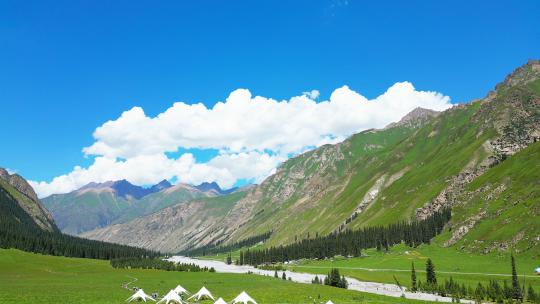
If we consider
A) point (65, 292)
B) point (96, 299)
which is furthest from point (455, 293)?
point (65, 292)

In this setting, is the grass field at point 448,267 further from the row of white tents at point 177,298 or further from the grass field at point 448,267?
the row of white tents at point 177,298

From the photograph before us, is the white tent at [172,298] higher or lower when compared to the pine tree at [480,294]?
higher

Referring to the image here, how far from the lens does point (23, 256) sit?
182625mm

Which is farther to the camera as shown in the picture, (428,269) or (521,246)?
(521,246)

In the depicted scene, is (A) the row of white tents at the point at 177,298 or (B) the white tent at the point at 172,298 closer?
(A) the row of white tents at the point at 177,298

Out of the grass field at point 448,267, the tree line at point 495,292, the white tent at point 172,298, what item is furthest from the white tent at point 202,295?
the grass field at point 448,267

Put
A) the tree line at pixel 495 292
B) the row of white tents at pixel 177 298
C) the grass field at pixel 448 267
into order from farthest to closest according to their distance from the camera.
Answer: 1. the grass field at pixel 448 267
2. the tree line at pixel 495 292
3. the row of white tents at pixel 177 298

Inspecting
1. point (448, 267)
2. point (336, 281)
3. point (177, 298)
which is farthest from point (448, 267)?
point (177, 298)

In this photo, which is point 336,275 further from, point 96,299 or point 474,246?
point 474,246

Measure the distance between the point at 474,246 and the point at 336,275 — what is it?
81405 millimetres

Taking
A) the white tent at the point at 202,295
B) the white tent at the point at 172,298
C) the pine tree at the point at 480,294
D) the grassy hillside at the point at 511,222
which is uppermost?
the grassy hillside at the point at 511,222

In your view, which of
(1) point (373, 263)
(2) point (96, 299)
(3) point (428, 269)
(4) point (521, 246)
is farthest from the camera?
(1) point (373, 263)

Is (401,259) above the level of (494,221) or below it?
below

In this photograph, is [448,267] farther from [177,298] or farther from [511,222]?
[177,298]
